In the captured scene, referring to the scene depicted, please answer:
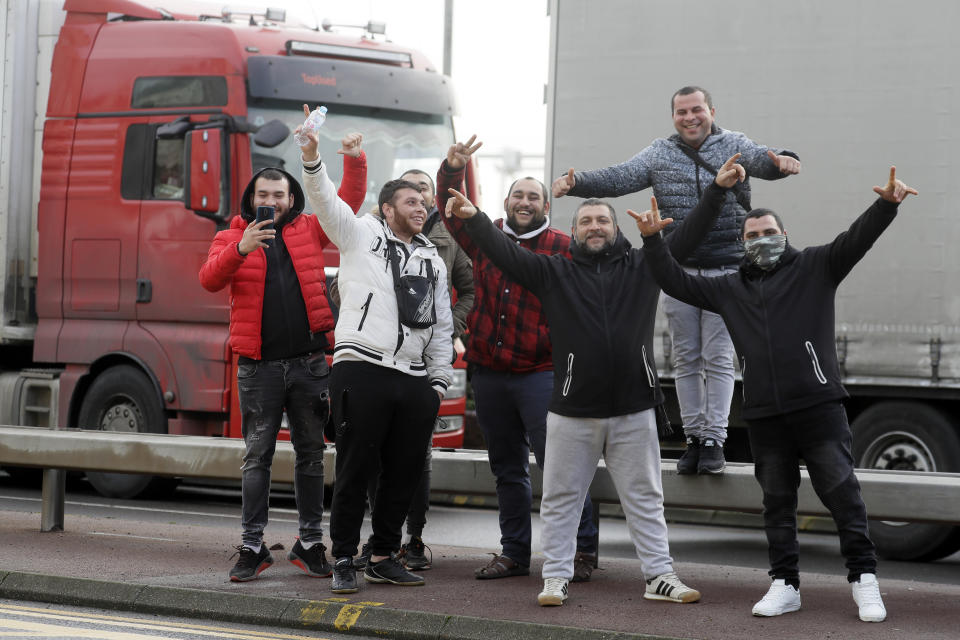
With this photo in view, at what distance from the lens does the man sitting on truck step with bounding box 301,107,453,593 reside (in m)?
6.58

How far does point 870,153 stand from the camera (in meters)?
9.72

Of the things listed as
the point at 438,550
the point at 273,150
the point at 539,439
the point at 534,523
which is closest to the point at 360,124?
the point at 273,150

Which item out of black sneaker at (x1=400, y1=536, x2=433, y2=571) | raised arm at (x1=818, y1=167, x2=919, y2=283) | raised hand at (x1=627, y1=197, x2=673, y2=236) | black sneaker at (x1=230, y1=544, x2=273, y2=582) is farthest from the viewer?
black sneaker at (x1=400, y1=536, x2=433, y2=571)

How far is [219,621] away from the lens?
21.4 ft

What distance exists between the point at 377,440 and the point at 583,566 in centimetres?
130

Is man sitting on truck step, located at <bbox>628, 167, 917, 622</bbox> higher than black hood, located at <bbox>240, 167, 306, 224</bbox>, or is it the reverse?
black hood, located at <bbox>240, 167, 306, 224</bbox>

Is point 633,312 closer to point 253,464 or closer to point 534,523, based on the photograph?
point 253,464

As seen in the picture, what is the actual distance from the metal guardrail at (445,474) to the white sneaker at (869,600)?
59cm

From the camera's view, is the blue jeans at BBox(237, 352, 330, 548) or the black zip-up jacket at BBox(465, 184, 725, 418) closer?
the black zip-up jacket at BBox(465, 184, 725, 418)


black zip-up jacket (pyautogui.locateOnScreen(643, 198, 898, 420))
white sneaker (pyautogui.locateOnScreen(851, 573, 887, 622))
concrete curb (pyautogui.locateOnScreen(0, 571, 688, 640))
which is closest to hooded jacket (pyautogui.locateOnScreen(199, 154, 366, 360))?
concrete curb (pyautogui.locateOnScreen(0, 571, 688, 640))

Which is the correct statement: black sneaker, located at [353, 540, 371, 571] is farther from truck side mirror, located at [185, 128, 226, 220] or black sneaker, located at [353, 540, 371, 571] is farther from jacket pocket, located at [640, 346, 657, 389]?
truck side mirror, located at [185, 128, 226, 220]

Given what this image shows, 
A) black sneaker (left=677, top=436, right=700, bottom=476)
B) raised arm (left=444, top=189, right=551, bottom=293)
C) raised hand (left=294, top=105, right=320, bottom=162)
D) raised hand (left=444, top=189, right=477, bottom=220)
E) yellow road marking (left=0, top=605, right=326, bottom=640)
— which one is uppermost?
raised hand (left=294, top=105, right=320, bottom=162)

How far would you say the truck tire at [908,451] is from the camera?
9.48 meters

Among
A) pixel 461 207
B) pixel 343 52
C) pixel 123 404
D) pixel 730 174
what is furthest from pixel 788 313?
pixel 123 404
